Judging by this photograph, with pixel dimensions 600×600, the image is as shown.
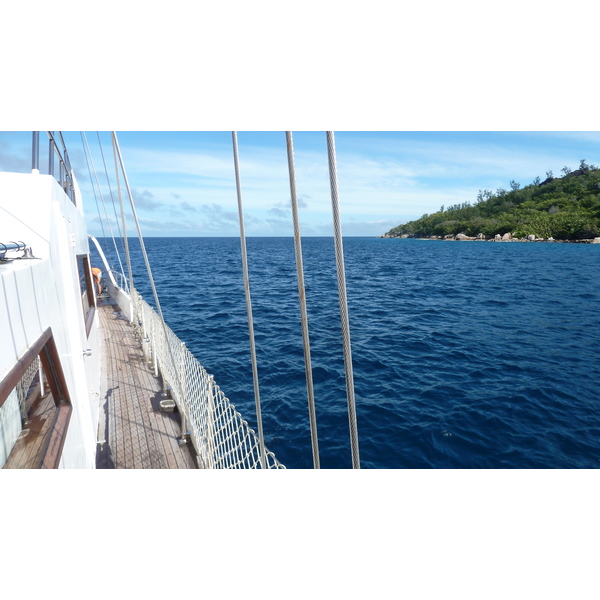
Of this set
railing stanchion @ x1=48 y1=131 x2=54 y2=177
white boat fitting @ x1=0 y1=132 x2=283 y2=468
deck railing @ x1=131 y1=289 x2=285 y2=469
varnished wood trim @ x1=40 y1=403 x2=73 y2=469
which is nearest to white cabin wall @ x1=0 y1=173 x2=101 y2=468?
white boat fitting @ x1=0 y1=132 x2=283 y2=468

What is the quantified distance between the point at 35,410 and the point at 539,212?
87858 mm

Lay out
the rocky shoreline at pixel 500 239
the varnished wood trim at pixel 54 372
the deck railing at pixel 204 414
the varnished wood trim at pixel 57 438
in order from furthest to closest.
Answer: the rocky shoreline at pixel 500 239 < the deck railing at pixel 204 414 < the varnished wood trim at pixel 54 372 < the varnished wood trim at pixel 57 438

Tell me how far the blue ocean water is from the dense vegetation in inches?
2064

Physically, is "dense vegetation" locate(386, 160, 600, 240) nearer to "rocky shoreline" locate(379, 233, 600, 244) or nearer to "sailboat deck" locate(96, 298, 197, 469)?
"rocky shoreline" locate(379, 233, 600, 244)

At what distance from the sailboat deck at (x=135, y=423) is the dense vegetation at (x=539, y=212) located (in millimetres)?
71374

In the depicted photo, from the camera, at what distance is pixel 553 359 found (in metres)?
11.4

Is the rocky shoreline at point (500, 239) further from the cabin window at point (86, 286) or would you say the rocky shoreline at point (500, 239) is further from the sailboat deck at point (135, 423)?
the cabin window at point (86, 286)

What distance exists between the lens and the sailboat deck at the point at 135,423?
406 cm

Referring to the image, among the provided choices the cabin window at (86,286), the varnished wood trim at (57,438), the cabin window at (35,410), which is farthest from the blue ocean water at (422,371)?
the cabin window at (35,410)

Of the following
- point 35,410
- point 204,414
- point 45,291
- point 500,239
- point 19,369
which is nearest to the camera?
point 19,369

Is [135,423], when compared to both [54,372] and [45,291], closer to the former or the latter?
[54,372]

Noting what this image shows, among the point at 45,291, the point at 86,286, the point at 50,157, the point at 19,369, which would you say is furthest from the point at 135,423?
the point at 19,369

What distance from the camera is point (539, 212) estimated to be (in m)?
76.4

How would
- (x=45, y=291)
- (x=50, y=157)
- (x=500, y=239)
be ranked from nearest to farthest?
(x=45, y=291) < (x=50, y=157) < (x=500, y=239)
